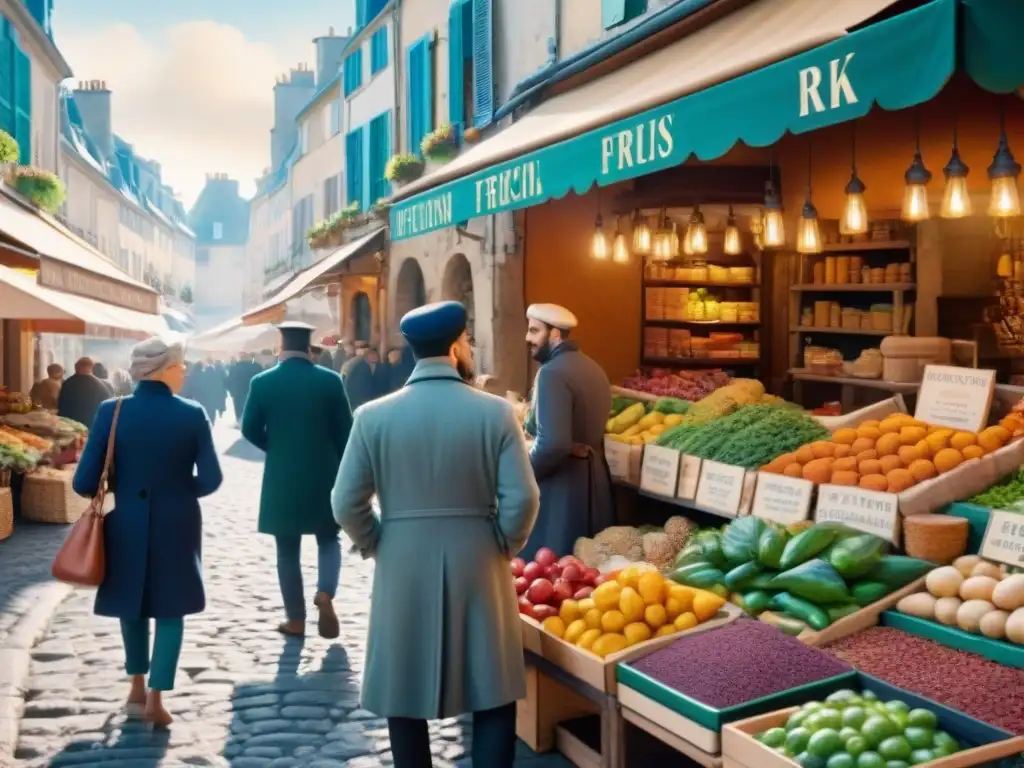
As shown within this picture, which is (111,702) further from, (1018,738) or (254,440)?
(1018,738)

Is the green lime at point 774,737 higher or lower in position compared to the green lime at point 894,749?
lower

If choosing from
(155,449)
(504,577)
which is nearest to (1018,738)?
(504,577)

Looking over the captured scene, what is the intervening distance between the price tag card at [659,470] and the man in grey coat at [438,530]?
9.58ft

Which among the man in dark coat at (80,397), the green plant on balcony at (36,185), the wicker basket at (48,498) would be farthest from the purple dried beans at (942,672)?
the green plant on balcony at (36,185)

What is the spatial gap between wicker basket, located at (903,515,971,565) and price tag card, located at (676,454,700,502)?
167 cm

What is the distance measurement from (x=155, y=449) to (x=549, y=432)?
2190 mm

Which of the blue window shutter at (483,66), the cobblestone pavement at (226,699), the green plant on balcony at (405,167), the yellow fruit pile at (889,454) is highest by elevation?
the blue window shutter at (483,66)

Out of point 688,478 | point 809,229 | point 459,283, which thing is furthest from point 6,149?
point 688,478

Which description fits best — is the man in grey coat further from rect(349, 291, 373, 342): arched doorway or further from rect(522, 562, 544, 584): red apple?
rect(349, 291, 373, 342): arched doorway

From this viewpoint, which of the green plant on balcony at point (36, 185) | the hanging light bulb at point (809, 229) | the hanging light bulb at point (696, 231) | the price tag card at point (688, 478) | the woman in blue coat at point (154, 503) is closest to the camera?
the woman in blue coat at point (154, 503)

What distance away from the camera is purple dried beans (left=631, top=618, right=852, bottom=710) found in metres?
4.02

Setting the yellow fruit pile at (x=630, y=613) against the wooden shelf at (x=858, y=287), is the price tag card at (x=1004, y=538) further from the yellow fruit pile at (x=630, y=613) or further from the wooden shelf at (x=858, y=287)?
the wooden shelf at (x=858, y=287)

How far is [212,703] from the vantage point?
5.61 m

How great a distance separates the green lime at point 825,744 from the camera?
11.5ft
